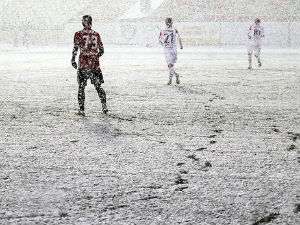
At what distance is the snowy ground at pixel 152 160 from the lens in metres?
3.38

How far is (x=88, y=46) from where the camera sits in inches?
290

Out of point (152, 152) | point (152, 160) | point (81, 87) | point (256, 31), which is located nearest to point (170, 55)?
point (81, 87)

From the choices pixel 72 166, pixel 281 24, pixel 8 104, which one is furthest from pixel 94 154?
pixel 281 24

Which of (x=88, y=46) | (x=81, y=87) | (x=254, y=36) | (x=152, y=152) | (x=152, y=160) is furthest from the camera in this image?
(x=254, y=36)

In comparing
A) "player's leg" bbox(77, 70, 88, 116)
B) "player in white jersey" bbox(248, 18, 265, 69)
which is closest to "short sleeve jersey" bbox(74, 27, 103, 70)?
"player's leg" bbox(77, 70, 88, 116)

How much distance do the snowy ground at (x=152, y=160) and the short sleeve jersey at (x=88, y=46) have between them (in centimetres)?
83

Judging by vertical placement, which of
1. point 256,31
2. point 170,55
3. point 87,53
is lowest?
point 170,55

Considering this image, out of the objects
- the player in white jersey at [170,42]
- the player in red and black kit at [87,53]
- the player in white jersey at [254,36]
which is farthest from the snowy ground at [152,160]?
the player in white jersey at [254,36]

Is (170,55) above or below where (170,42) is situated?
below

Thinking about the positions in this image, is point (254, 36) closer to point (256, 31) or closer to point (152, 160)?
point (256, 31)

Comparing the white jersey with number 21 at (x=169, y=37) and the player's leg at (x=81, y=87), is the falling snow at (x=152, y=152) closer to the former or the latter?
the player's leg at (x=81, y=87)

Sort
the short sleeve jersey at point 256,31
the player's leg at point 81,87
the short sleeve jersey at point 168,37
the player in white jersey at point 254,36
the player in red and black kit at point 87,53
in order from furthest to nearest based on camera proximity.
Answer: the short sleeve jersey at point 256,31 < the player in white jersey at point 254,36 < the short sleeve jersey at point 168,37 < the player's leg at point 81,87 < the player in red and black kit at point 87,53

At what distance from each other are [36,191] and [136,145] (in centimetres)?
186

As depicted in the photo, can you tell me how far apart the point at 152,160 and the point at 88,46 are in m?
3.16
